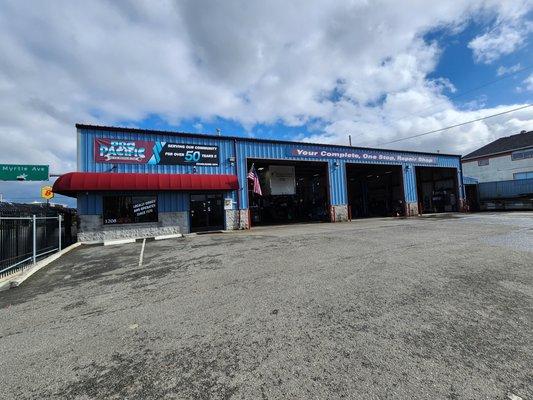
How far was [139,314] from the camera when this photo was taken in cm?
475

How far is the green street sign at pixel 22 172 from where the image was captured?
24094 millimetres

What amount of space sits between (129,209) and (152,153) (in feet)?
12.4

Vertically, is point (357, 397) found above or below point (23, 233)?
below

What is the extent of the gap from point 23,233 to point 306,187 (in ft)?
95.1

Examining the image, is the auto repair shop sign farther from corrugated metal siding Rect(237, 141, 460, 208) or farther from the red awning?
corrugated metal siding Rect(237, 141, 460, 208)

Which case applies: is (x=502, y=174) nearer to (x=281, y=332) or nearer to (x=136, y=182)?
(x=136, y=182)

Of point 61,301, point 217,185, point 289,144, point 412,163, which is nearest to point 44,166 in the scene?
point 217,185

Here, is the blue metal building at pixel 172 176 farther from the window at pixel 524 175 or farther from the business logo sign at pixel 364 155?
the window at pixel 524 175

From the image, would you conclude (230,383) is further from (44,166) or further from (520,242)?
(44,166)

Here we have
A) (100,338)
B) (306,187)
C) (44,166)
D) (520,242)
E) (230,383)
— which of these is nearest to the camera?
(230,383)

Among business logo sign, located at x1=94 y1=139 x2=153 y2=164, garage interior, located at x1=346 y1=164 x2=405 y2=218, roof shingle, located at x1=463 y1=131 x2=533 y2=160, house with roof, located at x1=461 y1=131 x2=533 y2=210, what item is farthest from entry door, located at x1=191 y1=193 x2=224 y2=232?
roof shingle, located at x1=463 y1=131 x2=533 y2=160

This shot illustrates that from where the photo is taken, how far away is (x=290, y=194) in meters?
25.1

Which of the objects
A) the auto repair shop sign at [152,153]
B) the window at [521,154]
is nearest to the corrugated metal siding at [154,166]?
the auto repair shop sign at [152,153]

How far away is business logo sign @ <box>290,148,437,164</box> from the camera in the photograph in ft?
78.9
